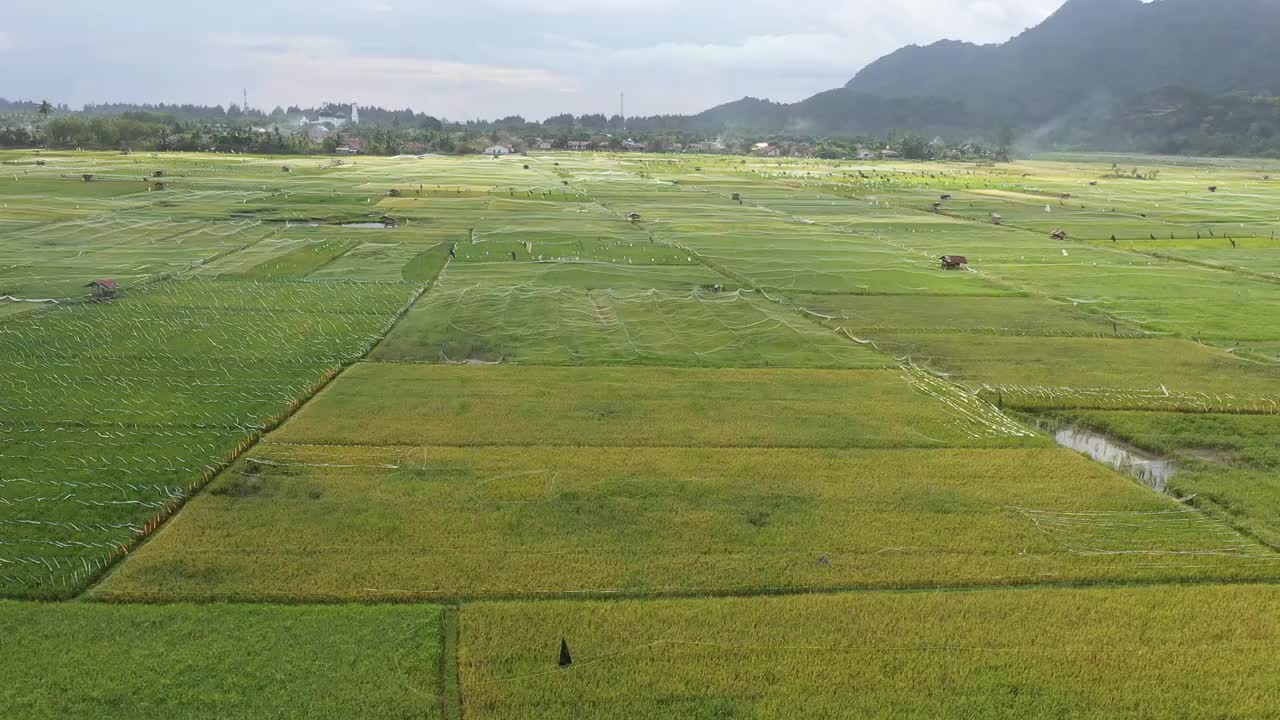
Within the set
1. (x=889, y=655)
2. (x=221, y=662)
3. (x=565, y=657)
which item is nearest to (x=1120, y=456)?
(x=889, y=655)

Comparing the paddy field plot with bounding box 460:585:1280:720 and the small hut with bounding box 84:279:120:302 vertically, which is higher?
the small hut with bounding box 84:279:120:302

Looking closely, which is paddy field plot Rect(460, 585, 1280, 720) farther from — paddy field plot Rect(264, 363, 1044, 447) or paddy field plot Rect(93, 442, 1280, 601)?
paddy field plot Rect(264, 363, 1044, 447)

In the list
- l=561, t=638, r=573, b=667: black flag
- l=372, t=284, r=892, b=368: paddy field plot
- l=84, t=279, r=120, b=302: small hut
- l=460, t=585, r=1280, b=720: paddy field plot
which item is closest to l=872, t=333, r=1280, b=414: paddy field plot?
l=372, t=284, r=892, b=368: paddy field plot

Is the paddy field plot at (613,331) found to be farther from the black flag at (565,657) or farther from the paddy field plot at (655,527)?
the black flag at (565,657)

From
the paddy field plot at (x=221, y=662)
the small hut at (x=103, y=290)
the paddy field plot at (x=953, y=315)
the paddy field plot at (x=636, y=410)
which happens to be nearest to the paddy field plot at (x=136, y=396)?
the small hut at (x=103, y=290)

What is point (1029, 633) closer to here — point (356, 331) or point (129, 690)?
point (129, 690)

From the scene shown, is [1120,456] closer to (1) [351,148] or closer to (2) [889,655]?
(2) [889,655]
